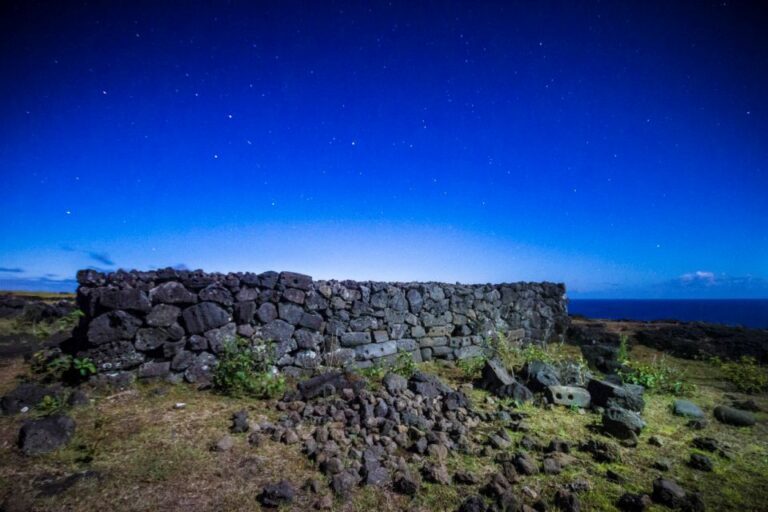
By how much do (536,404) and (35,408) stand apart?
781 cm

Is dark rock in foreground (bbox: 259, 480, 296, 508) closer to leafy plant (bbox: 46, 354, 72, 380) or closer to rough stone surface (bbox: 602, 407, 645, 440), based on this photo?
rough stone surface (bbox: 602, 407, 645, 440)

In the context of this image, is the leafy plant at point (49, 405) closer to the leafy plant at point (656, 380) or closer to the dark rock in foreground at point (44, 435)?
the dark rock in foreground at point (44, 435)

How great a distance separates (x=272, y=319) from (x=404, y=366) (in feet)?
10.2

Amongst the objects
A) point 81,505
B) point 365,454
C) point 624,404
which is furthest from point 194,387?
point 624,404

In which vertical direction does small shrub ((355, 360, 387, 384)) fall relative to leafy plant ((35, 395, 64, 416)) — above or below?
below

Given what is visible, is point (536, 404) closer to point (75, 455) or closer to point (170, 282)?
point (75, 455)

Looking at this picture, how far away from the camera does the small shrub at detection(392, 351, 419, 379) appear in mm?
7535

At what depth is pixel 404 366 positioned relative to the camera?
7836 millimetres

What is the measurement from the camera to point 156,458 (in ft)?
12.5

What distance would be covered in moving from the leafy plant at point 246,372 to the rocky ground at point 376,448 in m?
0.29

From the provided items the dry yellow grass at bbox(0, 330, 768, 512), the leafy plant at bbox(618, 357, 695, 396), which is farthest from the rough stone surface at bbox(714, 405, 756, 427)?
the leafy plant at bbox(618, 357, 695, 396)

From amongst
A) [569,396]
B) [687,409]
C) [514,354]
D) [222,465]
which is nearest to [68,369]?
[222,465]

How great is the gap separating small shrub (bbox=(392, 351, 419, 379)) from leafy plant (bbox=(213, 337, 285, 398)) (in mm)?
2615


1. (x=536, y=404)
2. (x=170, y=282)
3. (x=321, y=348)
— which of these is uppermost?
(x=170, y=282)
